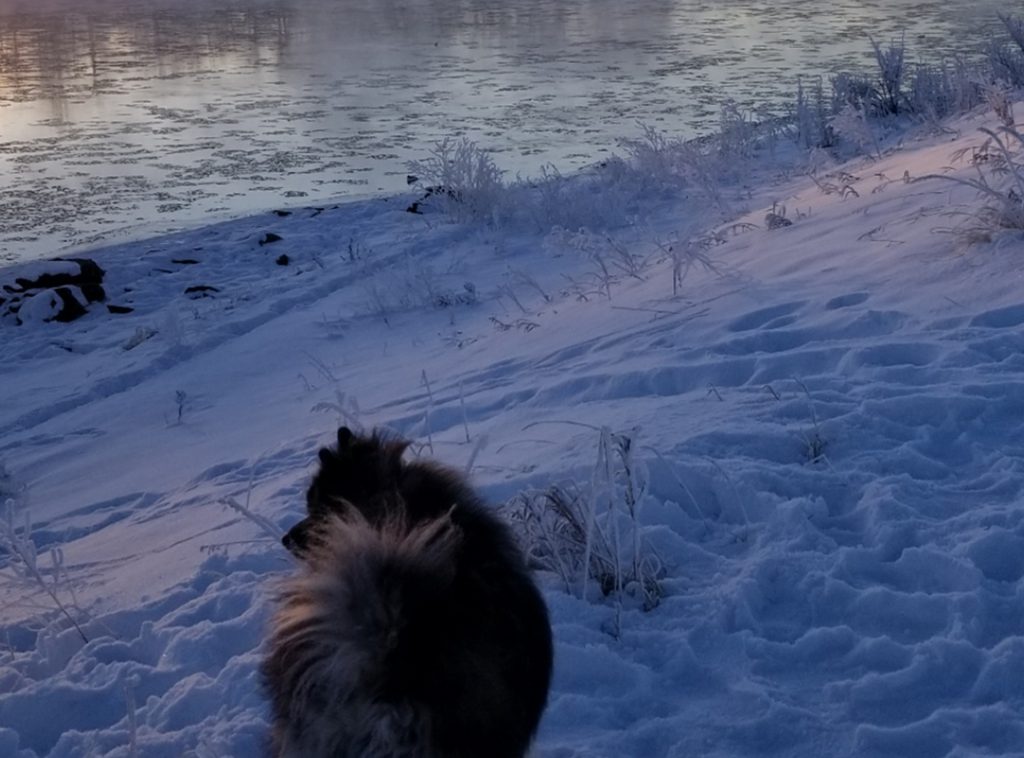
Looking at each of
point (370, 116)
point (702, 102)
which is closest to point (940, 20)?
point (702, 102)

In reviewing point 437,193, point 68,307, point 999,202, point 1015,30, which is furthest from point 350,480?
point 1015,30

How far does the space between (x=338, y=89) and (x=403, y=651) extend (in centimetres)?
2066

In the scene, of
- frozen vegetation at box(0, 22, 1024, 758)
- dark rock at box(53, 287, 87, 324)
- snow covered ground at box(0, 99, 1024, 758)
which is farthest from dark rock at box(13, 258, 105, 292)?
snow covered ground at box(0, 99, 1024, 758)

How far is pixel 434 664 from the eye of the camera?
91.4 inches

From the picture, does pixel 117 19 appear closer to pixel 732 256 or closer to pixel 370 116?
pixel 370 116

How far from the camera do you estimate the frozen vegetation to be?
3393 millimetres

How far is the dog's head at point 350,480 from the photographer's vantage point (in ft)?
9.80

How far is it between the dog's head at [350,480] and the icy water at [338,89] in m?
11.1

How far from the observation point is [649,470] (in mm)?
4480

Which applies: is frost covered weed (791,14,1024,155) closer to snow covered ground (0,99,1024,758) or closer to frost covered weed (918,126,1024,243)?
snow covered ground (0,99,1024,758)

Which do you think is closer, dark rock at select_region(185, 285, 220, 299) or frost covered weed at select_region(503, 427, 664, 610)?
frost covered weed at select_region(503, 427, 664, 610)

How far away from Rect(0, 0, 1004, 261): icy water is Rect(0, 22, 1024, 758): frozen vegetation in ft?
17.6

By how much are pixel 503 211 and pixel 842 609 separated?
8.90 meters

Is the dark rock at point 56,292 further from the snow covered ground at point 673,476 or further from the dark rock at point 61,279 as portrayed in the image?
the snow covered ground at point 673,476
